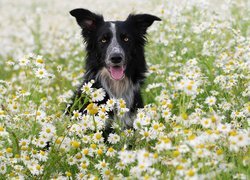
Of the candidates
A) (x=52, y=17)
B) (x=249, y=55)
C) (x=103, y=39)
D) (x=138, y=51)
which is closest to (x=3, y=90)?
(x=103, y=39)

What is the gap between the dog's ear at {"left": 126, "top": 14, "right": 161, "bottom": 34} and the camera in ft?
20.1

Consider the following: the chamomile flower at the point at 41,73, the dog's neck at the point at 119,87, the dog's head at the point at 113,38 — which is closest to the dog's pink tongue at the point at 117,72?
the dog's head at the point at 113,38

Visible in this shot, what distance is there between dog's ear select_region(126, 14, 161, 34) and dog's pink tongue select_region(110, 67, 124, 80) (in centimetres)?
64

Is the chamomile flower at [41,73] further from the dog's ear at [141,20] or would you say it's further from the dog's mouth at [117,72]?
the dog's ear at [141,20]

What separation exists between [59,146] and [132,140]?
70cm

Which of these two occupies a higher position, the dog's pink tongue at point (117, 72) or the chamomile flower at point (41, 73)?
the chamomile flower at point (41, 73)

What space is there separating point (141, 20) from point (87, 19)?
0.68 metres

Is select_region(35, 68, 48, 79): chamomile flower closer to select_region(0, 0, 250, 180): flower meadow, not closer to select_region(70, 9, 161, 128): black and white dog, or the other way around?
select_region(0, 0, 250, 180): flower meadow

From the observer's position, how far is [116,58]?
568cm

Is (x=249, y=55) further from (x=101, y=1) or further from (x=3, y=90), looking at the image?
(x=101, y=1)

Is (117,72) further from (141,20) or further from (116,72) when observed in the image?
(141,20)

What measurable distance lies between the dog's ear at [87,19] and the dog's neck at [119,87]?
632 mm

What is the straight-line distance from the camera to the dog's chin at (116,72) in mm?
5828

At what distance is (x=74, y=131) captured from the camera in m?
4.21
